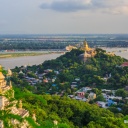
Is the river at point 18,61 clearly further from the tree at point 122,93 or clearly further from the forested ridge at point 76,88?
the tree at point 122,93

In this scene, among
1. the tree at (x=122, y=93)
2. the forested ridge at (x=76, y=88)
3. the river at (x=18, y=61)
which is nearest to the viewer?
the forested ridge at (x=76, y=88)

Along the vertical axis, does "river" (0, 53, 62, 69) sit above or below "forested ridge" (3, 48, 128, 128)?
below


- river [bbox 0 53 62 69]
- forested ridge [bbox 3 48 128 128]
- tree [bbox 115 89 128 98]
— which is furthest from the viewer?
river [bbox 0 53 62 69]

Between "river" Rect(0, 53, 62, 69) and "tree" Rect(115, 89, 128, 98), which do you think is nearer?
"tree" Rect(115, 89, 128, 98)

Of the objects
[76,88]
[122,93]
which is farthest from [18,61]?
[122,93]

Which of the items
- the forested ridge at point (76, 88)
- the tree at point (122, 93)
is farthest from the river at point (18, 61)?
the tree at point (122, 93)

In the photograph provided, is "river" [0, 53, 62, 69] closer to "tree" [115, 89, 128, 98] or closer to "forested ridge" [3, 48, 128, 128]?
"forested ridge" [3, 48, 128, 128]

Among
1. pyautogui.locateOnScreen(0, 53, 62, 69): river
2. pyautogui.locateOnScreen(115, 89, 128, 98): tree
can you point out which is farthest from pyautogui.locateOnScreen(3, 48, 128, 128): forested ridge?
pyautogui.locateOnScreen(0, 53, 62, 69): river

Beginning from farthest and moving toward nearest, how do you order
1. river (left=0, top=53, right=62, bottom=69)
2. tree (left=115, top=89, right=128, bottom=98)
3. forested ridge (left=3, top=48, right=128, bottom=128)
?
river (left=0, top=53, right=62, bottom=69) → tree (left=115, top=89, right=128, bottom=98) → forested ridge (left=3, top=48, right=128, bottom=128)

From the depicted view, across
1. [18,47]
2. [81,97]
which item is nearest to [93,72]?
[81,97]

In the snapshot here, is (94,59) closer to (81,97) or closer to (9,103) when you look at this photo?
(81,97)

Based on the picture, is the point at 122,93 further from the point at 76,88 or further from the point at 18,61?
the point at 18,61
